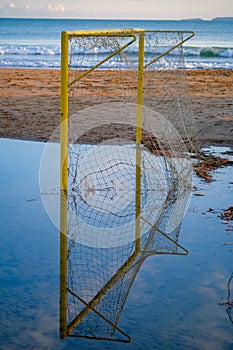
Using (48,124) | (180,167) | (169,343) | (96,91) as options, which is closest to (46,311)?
(169,343)

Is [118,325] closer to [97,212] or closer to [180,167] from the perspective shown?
[97,212]

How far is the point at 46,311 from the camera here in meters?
4.78

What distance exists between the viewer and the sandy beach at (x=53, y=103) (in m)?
12.3

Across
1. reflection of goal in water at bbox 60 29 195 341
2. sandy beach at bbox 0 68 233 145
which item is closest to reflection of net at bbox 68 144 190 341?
reflection of goal in water at bbox 60 29 195 341

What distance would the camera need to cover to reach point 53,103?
51.8ft

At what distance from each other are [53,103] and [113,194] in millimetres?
8035

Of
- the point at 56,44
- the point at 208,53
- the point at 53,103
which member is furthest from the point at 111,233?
the point at 56,44

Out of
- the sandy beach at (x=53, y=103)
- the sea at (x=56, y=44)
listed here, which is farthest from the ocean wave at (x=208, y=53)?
the sandy beach at (x=53, y=103)

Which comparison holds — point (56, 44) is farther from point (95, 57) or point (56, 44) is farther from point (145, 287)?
point (145, 287)

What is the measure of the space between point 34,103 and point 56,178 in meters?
7.26

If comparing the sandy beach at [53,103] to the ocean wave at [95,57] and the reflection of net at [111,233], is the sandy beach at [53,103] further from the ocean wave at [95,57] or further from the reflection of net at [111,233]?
the ocean wave at [95,57]

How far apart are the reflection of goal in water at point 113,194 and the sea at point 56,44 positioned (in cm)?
1729

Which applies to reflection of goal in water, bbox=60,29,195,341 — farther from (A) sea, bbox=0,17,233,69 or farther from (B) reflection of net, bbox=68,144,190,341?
(A) sea, bbox=0,17,233,69

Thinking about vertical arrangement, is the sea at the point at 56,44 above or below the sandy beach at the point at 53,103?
above
